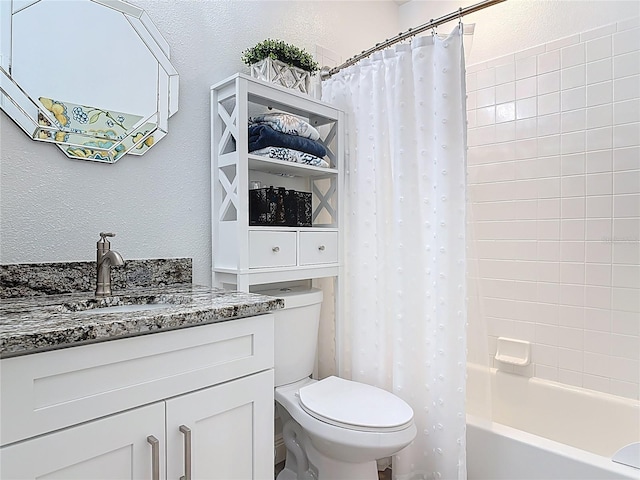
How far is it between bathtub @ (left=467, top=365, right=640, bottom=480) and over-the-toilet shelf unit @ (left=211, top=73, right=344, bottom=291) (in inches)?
32.3

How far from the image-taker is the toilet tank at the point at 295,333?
170 cm

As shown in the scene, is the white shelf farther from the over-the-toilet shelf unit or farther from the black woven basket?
the black woven basket

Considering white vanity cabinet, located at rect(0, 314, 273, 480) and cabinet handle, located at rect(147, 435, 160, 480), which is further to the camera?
cabinet handle, located at rect(147, 435, 160, 480)

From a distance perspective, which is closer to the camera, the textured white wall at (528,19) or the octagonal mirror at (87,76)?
the octagonal mirror at (87,76)

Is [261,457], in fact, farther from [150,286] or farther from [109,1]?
[109,1]

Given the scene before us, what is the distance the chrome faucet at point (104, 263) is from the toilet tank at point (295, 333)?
24.7 inches

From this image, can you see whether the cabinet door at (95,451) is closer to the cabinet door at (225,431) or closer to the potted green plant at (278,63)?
the cabinet door at (225,431)

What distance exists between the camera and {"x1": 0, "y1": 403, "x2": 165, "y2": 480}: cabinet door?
2.66 feet

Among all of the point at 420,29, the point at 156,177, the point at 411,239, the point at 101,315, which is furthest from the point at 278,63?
the point at 101,315

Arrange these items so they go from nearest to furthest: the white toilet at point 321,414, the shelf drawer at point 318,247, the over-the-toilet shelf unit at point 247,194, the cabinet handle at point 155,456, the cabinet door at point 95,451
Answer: the cabinet door at point 95,451 → the cabinet handle at point 155,456 → the white toilet at point 321,414 → the over-the-toilet shelf unit at point 247,194 → the shelf drawer at point 318,247

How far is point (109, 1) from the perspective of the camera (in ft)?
4.73

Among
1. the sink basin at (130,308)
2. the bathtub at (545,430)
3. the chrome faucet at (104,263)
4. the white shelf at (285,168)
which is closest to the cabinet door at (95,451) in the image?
the sink basin at (130,308)

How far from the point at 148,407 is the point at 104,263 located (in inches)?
20.4

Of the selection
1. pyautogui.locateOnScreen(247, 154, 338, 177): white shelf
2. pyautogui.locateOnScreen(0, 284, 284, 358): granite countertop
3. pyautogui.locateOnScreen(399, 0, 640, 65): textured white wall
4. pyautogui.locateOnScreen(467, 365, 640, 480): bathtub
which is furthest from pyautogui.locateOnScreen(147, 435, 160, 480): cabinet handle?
pyautogui.locateOnScreen(399, 0, 640, 65): textured white wall
